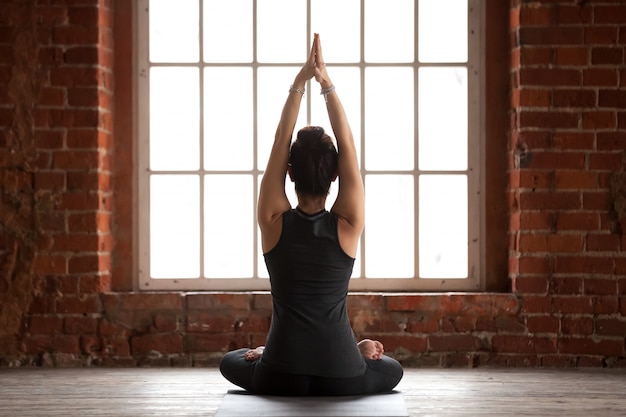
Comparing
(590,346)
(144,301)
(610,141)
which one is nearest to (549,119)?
(610,141)

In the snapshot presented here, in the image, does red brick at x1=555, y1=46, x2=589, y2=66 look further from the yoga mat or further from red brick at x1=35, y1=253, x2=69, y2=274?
red brick at x1=35, y1=253, x2=69, y2=274

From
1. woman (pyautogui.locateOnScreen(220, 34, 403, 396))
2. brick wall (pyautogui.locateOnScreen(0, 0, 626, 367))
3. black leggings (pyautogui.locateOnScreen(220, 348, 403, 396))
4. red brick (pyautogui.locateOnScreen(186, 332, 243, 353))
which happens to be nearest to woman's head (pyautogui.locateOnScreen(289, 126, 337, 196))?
woman (pyautogui.locateOnScreen(220, 34, 403, 396))

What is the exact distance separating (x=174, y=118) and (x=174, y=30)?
0.45 meters

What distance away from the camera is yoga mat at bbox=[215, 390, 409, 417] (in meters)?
3.29

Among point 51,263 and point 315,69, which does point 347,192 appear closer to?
point 315,69

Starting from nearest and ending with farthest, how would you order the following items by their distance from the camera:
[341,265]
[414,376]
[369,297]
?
[341,265]
[414,376]
[369,297]

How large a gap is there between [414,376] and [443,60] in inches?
64.3

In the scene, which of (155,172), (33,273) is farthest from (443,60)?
(33,273)

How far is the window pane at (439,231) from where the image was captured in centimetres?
511

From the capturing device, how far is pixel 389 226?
16.8 ft

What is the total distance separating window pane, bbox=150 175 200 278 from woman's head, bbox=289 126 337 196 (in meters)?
1.63

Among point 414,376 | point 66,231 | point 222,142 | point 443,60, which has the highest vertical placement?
point 443,60

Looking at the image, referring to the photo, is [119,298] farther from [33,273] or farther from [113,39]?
[113,39]

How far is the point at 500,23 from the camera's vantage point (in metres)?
5.11
